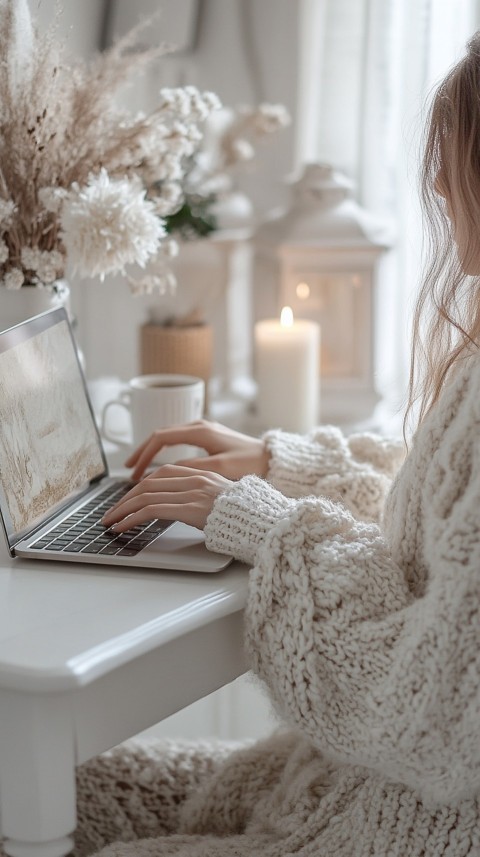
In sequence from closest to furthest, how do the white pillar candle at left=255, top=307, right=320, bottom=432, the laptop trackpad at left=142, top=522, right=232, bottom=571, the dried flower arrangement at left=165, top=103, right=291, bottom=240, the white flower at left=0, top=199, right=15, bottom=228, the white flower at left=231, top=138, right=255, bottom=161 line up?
the laptop trackpad at left=142, top=522, right=232, bottom=571 → the white flower at left=0, top=199, right=15, bottom=228 → the white pillar candle at left=255, top=307, right=320, bottom=432 → the dried flower arrangement at left=165, top=103, right=291, bottom=240 → the white flower at left=231, top=138, right=255, bottom=161

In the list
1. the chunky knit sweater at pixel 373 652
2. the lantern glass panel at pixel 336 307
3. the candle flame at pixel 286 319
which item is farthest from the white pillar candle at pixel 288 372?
the chunky knit sweater at pixel 373 652

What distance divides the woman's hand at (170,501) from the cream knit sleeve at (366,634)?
3 centimetres

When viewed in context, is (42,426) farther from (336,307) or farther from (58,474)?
(336,307)

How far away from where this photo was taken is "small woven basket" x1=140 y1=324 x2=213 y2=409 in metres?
1.56

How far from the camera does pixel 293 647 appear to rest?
80cm

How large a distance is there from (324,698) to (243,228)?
1178mm

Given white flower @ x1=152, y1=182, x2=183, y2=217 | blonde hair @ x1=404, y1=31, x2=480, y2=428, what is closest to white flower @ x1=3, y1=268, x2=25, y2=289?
white flower @ x1=152, y1=182, x2=183, y2=217

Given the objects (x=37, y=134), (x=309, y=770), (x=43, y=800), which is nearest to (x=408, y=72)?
(x=37, y=134)

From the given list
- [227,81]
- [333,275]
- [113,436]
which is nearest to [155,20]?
[227,81]

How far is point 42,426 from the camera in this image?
978mm

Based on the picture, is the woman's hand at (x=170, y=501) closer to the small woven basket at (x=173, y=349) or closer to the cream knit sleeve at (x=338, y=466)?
the cream knit sleeve at (x=338, y=466)

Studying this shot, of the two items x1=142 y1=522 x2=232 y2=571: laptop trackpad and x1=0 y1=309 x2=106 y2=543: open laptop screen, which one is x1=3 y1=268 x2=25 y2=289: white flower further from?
x1=142 y1=522 x2=232 y2=571: laptop trackpad

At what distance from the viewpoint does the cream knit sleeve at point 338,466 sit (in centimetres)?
106

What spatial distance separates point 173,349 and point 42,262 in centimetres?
48
